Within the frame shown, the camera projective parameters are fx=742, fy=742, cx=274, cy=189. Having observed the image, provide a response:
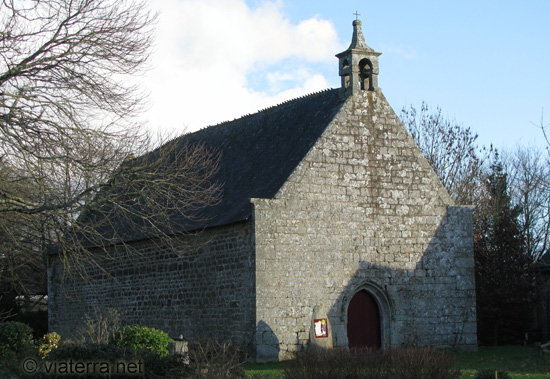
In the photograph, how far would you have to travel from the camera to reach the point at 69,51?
1377cm

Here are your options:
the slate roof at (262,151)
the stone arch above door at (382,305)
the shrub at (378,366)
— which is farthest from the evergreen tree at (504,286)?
the shrub at (378,366)

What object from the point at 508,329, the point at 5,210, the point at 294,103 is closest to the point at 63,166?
the point at 5,210

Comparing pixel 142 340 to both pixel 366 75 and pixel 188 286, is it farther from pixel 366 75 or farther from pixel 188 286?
pixel 366 75

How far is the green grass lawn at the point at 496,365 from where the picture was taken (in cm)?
1421

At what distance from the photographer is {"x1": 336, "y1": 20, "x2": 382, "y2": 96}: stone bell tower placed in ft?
66.2

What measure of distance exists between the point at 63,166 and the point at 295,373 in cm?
549

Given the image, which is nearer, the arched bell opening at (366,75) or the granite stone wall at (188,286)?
the granite stone wall at (188,286)

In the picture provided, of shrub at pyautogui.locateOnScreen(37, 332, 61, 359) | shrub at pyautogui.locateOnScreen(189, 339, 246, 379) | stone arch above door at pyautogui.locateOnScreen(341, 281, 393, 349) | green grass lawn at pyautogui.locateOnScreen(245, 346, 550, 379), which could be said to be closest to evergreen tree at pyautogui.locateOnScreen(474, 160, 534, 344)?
green grass lawn at pyautogui.locateOnScreen(245, 346, 550, 379)

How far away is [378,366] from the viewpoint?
11.5 meters

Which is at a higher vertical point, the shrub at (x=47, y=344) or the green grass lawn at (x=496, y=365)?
the shrub at (x=47, y=344)

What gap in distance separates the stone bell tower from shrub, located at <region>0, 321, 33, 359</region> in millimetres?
10790

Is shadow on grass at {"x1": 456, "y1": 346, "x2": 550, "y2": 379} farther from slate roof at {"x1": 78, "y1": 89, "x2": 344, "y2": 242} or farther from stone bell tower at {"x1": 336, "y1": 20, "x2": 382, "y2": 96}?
stone bell tower at {"x1": 336, "y1": 20, "x2": 382, "y2": 96}

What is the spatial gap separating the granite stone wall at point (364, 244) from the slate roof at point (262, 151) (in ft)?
2.06

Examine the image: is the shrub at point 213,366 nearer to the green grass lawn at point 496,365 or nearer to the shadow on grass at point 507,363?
the green grass lawn at point 496,365
